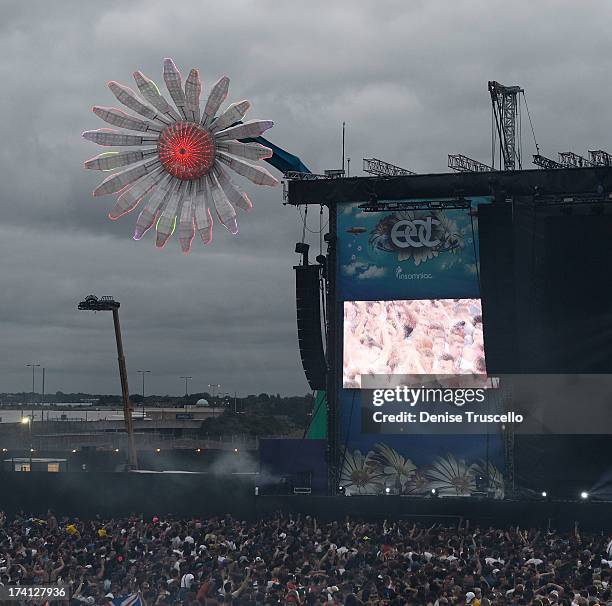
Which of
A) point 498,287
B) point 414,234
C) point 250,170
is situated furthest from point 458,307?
point 250,170

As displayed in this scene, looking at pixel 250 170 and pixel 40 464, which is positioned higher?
pixel 250 170

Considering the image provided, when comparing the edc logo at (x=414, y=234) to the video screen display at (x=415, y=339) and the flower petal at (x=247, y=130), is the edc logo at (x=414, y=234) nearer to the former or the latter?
the video screen display at (x=415, y=339)

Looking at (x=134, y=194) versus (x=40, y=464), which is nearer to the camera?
(x=134, y=194)

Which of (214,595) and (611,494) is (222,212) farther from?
(214,595)

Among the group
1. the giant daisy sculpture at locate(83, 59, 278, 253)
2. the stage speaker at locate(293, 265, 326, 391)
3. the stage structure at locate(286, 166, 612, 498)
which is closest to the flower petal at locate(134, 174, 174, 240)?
the giant daisy sculpture at locate(83, 59, 278, 253)

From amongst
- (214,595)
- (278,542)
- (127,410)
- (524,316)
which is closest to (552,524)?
(524,316)

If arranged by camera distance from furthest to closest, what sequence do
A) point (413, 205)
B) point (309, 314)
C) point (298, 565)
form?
point (309, 314) < point (413, 205) < point (298, 565)

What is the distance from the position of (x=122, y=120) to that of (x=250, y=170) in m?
4.17

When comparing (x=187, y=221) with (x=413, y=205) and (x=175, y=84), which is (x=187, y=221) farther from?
(x=413, y=205)

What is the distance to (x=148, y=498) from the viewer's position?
37.3 m

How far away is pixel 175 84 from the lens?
3203cm

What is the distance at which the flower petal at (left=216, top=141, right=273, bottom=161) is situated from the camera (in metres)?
32.9

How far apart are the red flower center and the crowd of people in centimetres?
1058

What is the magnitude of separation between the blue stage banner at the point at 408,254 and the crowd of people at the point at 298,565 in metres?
10.3
